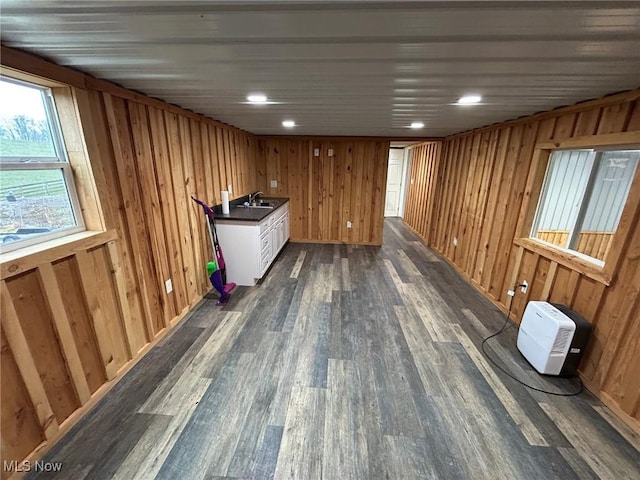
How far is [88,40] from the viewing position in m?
1.22

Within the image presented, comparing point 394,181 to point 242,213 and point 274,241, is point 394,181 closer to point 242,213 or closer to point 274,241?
point 274,241

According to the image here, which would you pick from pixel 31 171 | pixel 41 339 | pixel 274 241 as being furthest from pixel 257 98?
pixel 274 241

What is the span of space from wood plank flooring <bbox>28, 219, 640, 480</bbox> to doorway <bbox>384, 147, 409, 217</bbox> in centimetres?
588

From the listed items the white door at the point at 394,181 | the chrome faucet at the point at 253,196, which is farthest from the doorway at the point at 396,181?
the chrome faucet at the point at 253,196

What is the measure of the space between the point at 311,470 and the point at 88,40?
2.48m

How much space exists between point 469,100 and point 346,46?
1.56 meters

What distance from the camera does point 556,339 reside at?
2.08 m

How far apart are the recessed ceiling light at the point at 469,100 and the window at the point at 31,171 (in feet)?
9.83

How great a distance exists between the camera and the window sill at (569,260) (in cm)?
202

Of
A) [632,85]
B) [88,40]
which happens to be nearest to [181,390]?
[88,40]

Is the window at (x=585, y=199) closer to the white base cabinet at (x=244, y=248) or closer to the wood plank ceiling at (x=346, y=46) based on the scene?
the wood plank ceiling at (x=346, y=46)

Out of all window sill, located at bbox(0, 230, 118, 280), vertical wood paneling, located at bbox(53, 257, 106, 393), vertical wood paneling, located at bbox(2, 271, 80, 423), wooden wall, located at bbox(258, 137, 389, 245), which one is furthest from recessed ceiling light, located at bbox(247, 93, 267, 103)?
wooden wall, located at bbox(258, 137, 389, 245)

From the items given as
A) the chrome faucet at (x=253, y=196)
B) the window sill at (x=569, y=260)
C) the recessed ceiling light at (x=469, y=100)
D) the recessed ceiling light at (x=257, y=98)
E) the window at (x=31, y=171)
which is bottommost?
the window sill at (x=569, y=260)

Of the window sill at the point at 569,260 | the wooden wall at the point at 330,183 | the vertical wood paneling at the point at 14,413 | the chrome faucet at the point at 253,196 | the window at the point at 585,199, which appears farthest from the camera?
the wooden wall at the point at 330,183
